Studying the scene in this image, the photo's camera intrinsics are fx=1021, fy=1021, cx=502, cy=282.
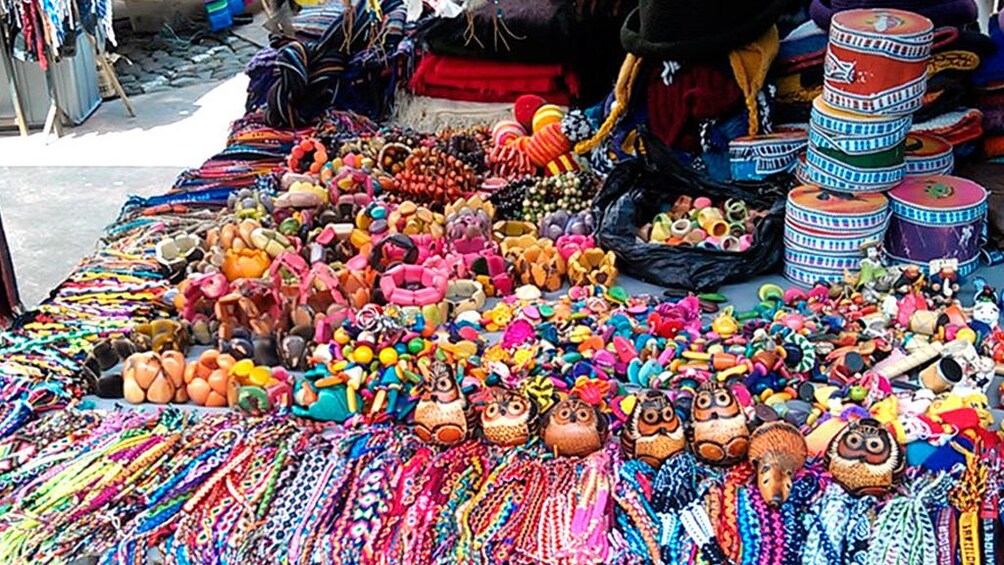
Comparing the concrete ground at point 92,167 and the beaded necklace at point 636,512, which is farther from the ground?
the beaded necklace at point 636,512

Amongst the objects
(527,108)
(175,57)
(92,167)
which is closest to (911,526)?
(527,108)

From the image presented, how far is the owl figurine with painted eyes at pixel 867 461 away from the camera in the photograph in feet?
4.53

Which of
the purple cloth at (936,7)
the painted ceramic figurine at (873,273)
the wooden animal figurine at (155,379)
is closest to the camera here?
the wooden animal figurine at (155,379)

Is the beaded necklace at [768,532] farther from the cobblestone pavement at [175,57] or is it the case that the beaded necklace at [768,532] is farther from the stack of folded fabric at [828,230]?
the cobblestone pavement at [175,57]

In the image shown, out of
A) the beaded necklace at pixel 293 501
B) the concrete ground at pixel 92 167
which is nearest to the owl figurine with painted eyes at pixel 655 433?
the beaded necklace at pixel 293 501

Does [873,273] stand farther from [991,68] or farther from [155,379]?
[155,379]

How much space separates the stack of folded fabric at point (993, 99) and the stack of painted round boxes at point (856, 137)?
351mm

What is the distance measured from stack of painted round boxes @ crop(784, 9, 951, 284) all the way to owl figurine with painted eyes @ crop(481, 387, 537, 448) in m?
0.82

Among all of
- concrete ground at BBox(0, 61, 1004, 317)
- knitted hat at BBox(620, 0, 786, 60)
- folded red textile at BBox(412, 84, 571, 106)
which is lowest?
concrete ground at BBox(0, 61, 1004, 317)

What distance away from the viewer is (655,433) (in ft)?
4.82

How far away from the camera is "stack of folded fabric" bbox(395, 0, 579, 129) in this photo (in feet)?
9.66

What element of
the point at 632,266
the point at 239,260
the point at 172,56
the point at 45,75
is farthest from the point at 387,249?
Result: the point at 172,56

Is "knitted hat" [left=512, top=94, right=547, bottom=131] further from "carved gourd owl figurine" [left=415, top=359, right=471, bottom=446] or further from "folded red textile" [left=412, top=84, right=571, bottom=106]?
"carved gourd owl figurine" [left=415, top=359, right=471, bottom=446]

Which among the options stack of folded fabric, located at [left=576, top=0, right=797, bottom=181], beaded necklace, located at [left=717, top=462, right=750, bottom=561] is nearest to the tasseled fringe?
stack of folded fabric, located at [left=576, top=0, right=797, bottom=181]
